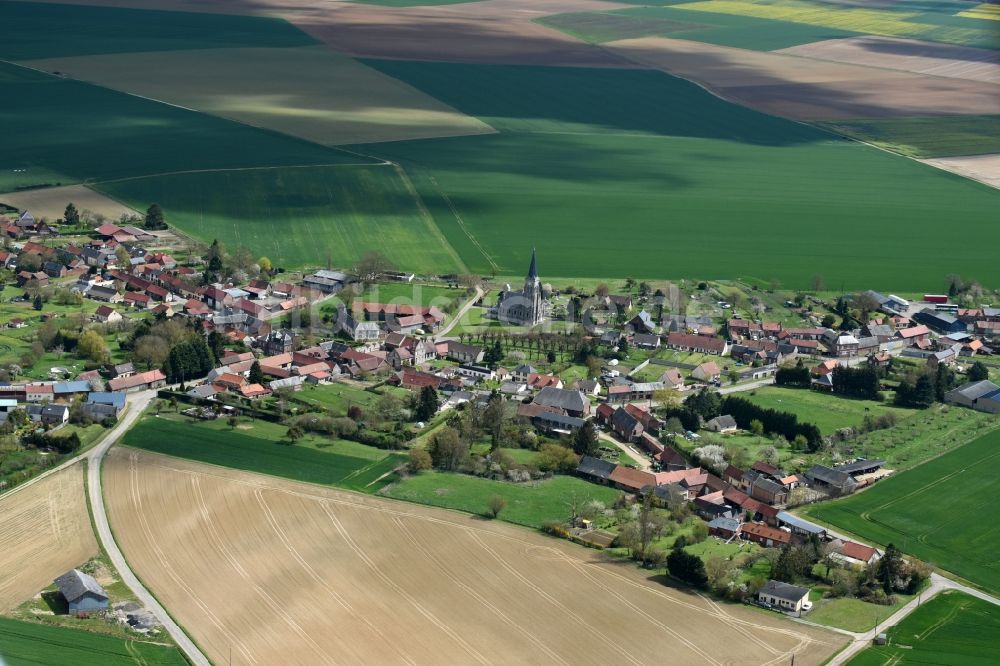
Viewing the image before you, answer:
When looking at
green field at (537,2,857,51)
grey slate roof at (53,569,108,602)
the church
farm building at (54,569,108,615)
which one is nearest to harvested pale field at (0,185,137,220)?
the church

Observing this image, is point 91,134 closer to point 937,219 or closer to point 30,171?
point 30,171

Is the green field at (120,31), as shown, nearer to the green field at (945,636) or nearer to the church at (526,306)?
the church at (526,306)

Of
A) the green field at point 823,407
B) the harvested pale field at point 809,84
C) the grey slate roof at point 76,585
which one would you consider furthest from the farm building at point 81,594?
the harvested pale field at point 809,84

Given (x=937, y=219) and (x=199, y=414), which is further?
(x=937, y=219)

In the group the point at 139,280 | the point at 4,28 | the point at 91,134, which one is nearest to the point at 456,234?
the point at 139,280

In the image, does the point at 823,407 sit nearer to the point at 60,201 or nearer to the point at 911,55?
the point at 60,201

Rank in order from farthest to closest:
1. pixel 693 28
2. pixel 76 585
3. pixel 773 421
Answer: pixel 693 28 → pixel 773 421 → pixel 76 585

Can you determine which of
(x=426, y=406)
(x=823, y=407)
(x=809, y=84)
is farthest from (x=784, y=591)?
(x=809, y=84)
